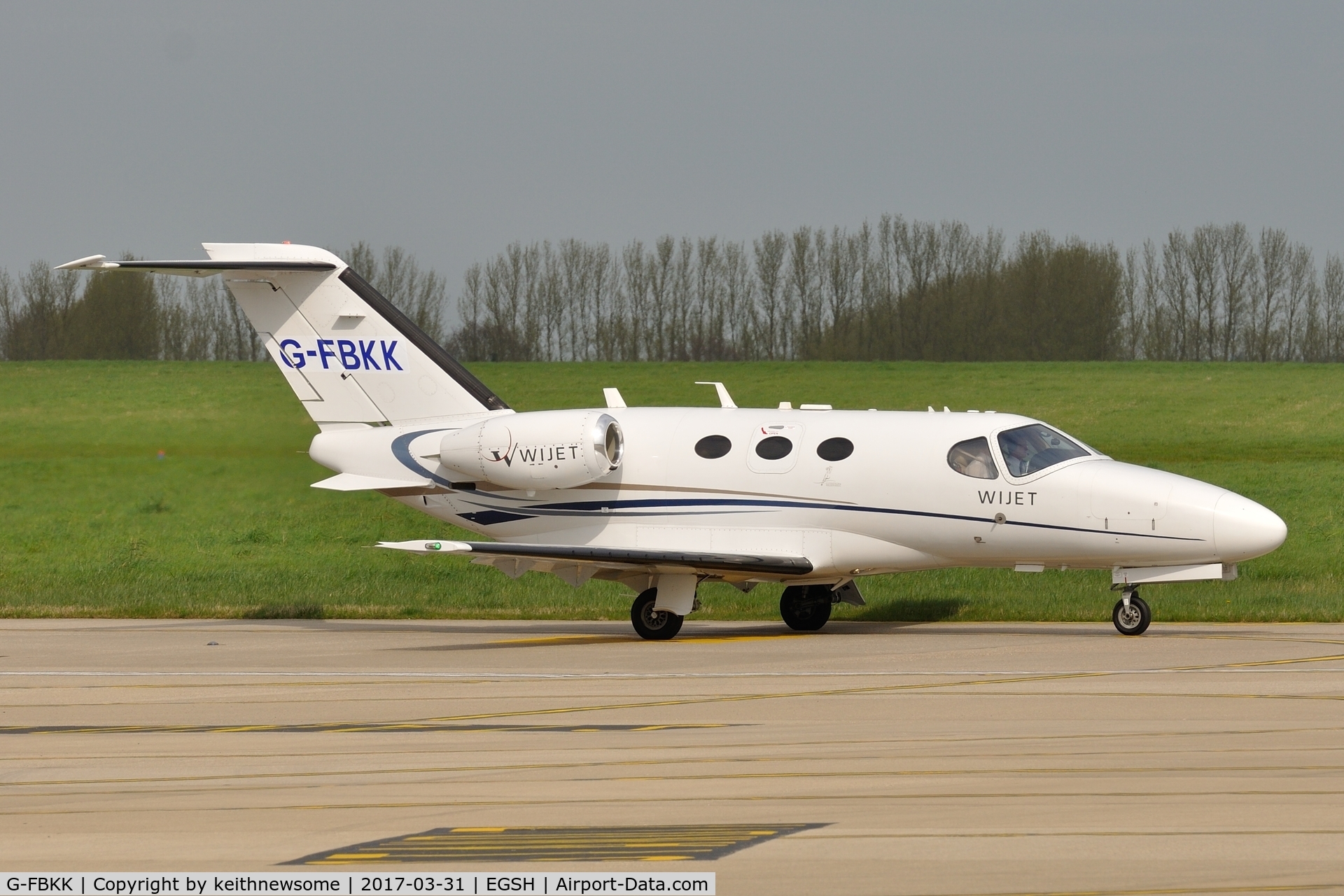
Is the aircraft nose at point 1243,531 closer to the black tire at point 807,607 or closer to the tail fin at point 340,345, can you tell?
the black tire at point 807,607

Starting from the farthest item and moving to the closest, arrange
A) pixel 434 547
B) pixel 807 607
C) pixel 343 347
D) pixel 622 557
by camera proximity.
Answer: pixel 343 347 → pixel 807 607 → pixel 622 557 → pixel 434 547

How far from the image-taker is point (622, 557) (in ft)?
63.7

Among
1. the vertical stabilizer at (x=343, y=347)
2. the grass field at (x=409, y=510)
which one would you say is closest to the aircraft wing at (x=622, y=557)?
the vertical stabilizer at (x=343, y=347)

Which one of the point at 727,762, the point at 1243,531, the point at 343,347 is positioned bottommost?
the point at 727,762

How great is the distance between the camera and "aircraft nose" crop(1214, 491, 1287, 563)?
18438 millimetres

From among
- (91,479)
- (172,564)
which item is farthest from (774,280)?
(172,564)

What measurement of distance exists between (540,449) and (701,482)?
2137 mm

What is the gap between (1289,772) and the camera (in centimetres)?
973

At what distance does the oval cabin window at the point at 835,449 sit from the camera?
20.2 meters

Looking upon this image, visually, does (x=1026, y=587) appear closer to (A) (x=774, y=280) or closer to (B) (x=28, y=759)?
(B) (x=28, y=759)

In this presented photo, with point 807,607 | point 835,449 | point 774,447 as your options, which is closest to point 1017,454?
point 835,449

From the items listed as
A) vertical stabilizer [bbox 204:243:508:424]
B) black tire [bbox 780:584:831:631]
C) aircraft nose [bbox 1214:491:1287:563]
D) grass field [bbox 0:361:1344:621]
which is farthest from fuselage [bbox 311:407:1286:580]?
grass field [bbox 0:361:1344:621]

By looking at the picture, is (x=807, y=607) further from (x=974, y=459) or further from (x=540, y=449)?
(x=540, y=449)

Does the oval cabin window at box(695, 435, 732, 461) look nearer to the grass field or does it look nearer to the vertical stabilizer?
the vertical stabilizer
